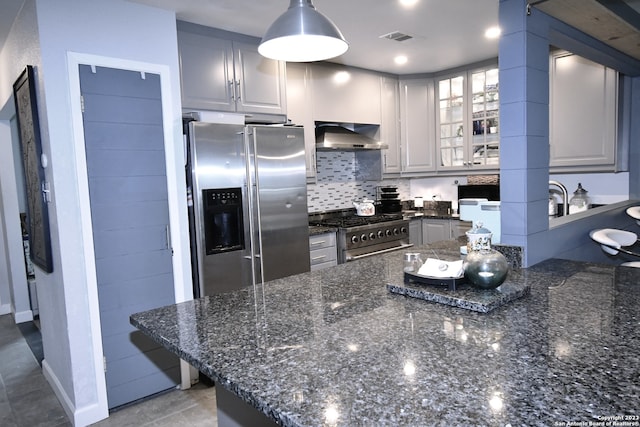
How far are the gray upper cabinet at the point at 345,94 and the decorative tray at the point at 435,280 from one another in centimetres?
258

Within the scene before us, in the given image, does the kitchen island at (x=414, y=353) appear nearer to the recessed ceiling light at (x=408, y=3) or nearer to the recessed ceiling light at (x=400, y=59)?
the recessed ceiling light at (x=408, y=3)

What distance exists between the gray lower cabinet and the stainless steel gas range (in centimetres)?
6

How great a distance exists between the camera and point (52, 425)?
2467 millimetres

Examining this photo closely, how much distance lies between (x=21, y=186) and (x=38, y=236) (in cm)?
256

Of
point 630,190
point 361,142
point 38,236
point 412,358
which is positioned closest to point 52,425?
point 38,236

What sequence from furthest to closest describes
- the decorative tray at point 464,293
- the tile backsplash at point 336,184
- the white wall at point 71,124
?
the tile backsplash at point 336,184 → the white wall at point 71,124 → the decorative tray at point 464,293

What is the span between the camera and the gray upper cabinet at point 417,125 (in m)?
4.59

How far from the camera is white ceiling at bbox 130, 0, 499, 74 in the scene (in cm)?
267

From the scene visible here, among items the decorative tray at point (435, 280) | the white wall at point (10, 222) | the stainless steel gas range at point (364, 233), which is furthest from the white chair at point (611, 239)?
the white wall at point (10, 222)

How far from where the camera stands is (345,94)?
412cm

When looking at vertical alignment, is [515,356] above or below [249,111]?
below

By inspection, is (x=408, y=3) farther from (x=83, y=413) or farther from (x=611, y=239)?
(x=83, y=413)

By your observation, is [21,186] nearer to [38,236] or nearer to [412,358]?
[38,236]

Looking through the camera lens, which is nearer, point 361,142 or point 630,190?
point 630,190
